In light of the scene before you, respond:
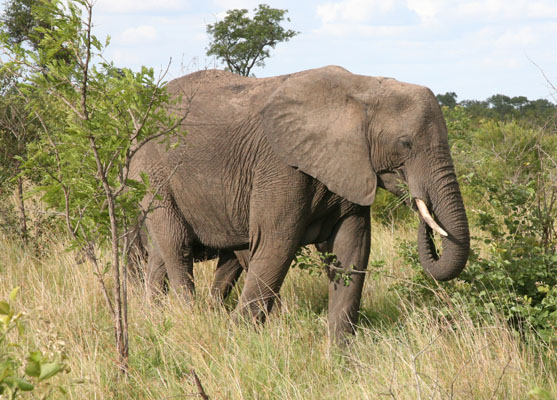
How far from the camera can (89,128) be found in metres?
4.09

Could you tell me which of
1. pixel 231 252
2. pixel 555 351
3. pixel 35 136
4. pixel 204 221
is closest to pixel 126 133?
pixel 204 221

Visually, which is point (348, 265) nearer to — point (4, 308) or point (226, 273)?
point (226, 273)

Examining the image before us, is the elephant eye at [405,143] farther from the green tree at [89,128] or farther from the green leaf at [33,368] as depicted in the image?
the green leaf at [33,368]

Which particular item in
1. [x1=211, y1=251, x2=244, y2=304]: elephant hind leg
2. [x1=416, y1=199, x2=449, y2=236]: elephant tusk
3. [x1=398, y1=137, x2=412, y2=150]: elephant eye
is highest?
[x1=398, y1=137, x2=412, y2=150]: elephant eye

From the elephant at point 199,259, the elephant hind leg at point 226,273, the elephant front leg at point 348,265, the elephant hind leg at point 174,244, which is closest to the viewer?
the elephant front leg at point 348,265

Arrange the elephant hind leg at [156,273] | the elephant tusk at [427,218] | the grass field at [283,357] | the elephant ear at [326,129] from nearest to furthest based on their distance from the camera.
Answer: the grass field at [283,357] < the elephant tusk at [427,218] < the elephant ear at [326,129] < the elephant hind leg at [156,273]

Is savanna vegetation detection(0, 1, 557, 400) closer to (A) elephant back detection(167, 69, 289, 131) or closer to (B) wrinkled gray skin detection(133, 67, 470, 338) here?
(B) wrinkled gray skin detection(133, 67, 470, 338)

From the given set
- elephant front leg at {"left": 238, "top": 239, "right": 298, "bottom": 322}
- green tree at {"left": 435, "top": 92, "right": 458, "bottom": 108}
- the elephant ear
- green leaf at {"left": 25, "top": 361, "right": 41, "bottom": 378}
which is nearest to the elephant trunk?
the elephant ear

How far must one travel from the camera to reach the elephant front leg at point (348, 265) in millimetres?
5457

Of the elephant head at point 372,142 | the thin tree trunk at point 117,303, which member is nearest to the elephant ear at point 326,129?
the elephant head at point 372,142

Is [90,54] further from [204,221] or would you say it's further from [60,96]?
[204,221]

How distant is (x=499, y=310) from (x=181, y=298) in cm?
254

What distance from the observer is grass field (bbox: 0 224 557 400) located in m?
4.00

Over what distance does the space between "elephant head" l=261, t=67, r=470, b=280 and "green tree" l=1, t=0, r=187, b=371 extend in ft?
4.07
